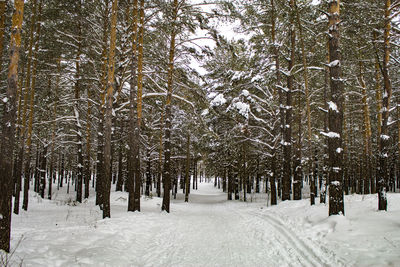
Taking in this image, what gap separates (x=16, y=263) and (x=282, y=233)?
6.68 m

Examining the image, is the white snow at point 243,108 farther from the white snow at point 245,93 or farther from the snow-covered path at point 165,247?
the snow-covered path at point 165,247

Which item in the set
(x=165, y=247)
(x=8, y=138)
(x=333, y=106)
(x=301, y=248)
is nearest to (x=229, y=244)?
(x=165, y=247)

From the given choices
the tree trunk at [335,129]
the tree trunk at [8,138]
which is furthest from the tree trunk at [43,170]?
the tree trunk at [335,129]

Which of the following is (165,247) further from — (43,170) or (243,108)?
(43,170)

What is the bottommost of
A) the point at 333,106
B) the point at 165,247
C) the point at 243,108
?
the point at 165,247

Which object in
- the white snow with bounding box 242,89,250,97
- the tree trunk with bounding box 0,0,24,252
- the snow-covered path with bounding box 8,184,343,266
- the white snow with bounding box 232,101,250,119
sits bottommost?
the snow-covered path with bounding box 8,184,343,266

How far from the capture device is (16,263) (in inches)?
161

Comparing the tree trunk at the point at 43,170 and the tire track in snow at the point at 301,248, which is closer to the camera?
the tire track in snow at the point at 301,248

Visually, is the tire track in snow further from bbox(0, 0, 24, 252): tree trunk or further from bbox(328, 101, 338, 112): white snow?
bbox(0, 0, 24, 252): tree trunk

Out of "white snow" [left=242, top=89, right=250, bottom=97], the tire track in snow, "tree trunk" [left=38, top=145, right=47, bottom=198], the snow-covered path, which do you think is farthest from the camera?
"tree trunk" [left=38, top=145, right=47, bottom=198]

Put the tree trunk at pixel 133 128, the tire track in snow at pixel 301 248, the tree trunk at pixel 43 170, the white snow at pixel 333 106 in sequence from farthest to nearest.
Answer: the tree trunk at pixel 43 170 → the tree trunk at pixel 133 128 → the white snow at pixel 333 106 → the tire track in snow at pixel 301 248

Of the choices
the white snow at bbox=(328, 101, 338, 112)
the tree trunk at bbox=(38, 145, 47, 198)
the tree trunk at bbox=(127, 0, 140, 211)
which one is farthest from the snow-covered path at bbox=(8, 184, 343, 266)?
the tree trunk at bbox=(38, 145, 47, 198)

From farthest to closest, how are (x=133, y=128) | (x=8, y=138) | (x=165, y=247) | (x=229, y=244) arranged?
(x=133, y=128) → (x=229, y=244) → (x=165, y=247) → (x=8, y=138)

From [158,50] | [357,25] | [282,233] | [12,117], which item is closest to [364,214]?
[282,233]
